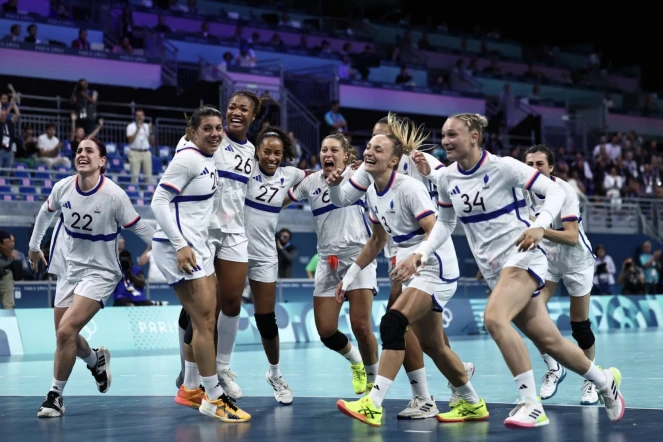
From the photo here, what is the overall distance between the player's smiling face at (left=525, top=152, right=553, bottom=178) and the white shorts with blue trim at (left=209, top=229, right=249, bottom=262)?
2882mm

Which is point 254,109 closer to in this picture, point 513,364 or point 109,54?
point 513,364

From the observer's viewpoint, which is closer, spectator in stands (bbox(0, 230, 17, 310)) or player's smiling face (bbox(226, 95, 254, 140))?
player's smiling face (bbox(226, 95, 254, 140))

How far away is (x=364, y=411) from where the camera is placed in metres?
7.34

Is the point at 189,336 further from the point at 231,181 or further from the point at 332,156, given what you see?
the point at 332,156

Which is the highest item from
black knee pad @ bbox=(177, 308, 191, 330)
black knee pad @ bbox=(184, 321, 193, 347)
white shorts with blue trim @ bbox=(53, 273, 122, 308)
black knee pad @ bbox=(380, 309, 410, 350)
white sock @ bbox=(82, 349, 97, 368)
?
white shorts with blue trim @ bbox=(53, 273, 122, 308)

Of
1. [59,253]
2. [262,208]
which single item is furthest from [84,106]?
[262,208]

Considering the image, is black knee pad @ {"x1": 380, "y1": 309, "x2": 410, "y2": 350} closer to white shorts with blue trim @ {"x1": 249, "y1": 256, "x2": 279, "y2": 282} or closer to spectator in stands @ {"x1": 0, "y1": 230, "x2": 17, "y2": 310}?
white shorts with blue trim @ {"x1": 249, "y1": 256, "x2": 279, "y2": 282}

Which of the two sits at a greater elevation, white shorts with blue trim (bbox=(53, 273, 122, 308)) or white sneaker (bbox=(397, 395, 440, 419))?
white shorts with blue trim (bbox=(53, 273, 122, 308))

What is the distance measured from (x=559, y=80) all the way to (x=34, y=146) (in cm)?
2721

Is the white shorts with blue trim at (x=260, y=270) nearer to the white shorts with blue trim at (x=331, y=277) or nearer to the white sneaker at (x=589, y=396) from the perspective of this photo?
the white shorts with blue trim at (x=331, y=277)

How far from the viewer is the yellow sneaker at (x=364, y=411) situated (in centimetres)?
730

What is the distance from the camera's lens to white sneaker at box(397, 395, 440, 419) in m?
8.00

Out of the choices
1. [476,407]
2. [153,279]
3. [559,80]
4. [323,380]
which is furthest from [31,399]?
[559,80]

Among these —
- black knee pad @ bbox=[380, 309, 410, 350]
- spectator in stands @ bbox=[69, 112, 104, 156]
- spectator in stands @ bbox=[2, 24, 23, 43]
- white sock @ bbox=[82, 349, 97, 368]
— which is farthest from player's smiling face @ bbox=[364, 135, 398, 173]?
spectator in stands @ bbox=[2, 24, 23, 43]
